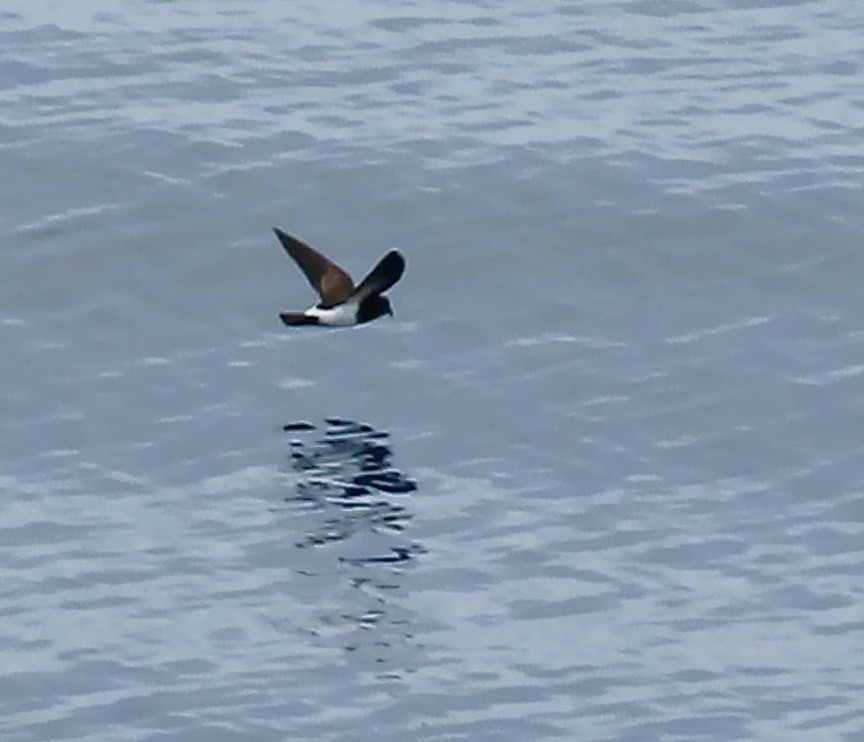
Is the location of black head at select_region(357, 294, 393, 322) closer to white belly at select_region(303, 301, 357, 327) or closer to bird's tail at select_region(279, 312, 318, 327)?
white belly at select_region(303, 301, 357, 327)

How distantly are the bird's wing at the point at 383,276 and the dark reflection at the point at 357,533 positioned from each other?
1.27m

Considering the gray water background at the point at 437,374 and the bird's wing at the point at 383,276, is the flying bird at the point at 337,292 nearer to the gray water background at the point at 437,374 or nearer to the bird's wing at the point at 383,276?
the bird's wing at the point at 383,276

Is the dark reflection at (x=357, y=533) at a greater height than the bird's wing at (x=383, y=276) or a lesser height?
lesser

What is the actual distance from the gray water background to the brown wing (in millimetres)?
997

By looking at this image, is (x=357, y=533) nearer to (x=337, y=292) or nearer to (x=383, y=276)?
(x=383, y=276)

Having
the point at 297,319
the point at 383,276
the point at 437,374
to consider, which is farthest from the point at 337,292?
the point at 437,374

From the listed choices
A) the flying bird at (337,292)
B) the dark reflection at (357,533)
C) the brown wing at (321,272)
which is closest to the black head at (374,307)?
the flying bird at (337,292)

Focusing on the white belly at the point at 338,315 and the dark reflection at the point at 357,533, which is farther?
the white belly at the point at 338,315

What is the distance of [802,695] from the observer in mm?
19625

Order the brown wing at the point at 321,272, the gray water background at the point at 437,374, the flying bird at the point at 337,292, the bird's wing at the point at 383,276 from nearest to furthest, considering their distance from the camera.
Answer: the gray water background at the point at 437,374 → the bird's wing at the point at 383,276 → the flying bird at the point at 337,292 → the brown wing at the point at 321,272

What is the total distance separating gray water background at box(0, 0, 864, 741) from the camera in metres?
20.0

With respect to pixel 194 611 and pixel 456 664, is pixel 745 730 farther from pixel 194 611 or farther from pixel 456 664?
pixel 194 611

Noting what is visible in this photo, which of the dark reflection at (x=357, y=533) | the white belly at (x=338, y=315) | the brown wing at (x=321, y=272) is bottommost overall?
the dark reflection at (x=357, y=533)

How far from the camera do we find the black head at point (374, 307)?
83.0 feet
